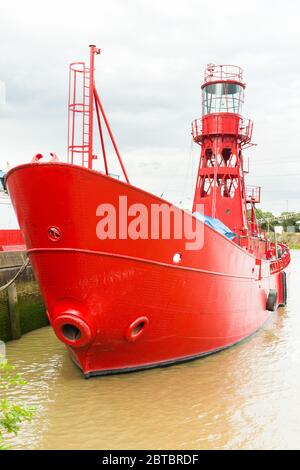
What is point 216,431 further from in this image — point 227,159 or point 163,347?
point 227,159

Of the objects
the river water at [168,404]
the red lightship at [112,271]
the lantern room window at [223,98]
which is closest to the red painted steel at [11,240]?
the river water at [168,404]

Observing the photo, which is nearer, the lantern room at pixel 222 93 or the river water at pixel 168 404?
the river water at pixel 168 404

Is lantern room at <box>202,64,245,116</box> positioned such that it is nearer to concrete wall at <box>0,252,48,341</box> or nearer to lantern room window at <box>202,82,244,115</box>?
lantern room window at <box>202,82,244,115</box>

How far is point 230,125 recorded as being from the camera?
15695mm

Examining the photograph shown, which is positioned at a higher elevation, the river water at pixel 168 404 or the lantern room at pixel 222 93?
the lantern room at pixel 222 93

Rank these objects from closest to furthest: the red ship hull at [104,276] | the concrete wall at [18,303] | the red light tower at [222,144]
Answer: the red ship hull at [104,276]
the concrete wall at [18,303]
the red light tower at [222,144]

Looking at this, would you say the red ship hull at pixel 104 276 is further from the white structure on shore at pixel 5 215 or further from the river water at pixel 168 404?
the white structure on shore at pixel 5 215

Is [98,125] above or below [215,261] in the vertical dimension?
above

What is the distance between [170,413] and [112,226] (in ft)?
9.65

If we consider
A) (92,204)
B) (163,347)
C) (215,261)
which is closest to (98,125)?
(92,204)

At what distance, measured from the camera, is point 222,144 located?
51.8ft

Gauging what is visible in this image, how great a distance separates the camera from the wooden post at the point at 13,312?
39.2 ft

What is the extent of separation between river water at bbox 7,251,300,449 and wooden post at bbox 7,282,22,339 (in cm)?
134

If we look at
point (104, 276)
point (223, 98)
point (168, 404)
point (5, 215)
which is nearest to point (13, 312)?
point (104, 276)
